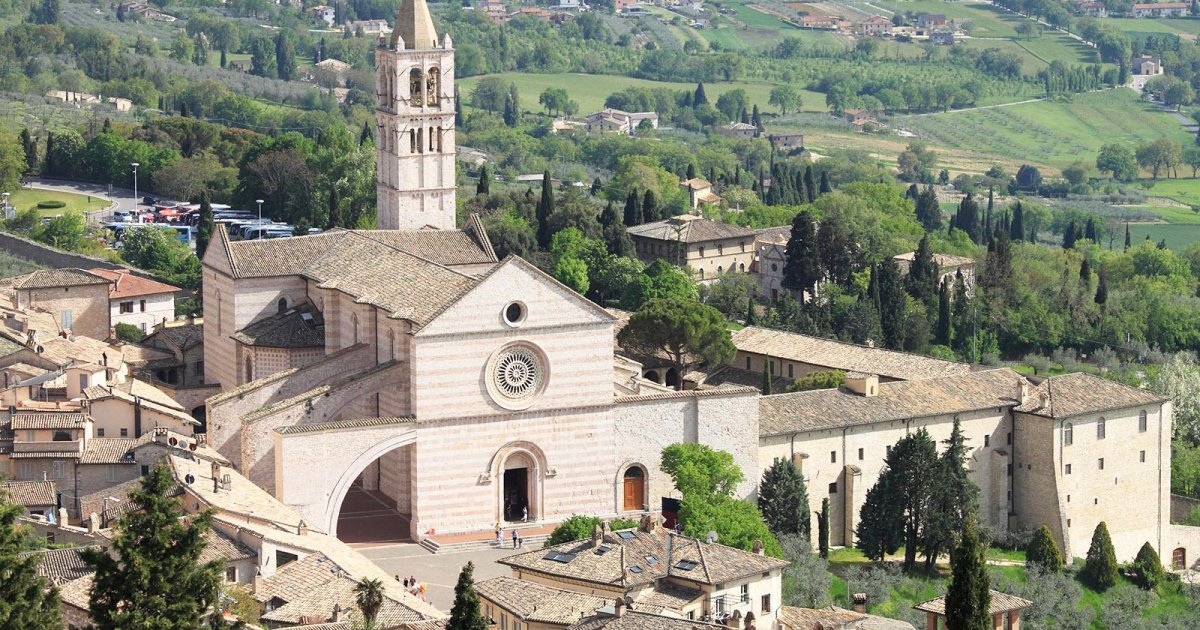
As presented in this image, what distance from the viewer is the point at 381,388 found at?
65.1 metres

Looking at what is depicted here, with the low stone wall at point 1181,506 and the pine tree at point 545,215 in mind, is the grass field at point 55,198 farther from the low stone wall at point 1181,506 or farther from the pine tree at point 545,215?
the low stone wall at point 1181,506

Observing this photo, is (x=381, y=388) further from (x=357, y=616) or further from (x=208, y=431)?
(x=357, y=616)

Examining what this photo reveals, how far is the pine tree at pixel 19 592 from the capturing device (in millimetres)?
40844

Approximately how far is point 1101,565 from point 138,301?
3133cm

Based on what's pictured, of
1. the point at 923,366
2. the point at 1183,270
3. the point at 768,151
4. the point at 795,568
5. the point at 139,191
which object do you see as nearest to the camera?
the point at 795,568

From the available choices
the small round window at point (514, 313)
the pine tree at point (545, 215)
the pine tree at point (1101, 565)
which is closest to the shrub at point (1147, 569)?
the pine tree at point (1101, 565)

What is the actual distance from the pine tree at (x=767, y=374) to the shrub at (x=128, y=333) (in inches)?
746

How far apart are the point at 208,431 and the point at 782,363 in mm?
22719

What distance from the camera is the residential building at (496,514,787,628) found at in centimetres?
5272

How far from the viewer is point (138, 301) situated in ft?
277

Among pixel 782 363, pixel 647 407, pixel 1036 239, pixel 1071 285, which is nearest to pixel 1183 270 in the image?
pixel 1071 285

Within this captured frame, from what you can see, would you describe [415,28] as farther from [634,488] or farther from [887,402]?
[634,488]

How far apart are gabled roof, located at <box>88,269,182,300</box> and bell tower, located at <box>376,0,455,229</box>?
25.5ft

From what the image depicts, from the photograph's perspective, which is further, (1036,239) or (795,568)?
(1036,239)
